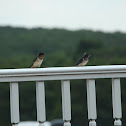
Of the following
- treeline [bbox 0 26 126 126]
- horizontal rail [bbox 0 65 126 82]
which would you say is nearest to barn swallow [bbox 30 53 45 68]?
horizontal rail [bbox 0 65 126 82]

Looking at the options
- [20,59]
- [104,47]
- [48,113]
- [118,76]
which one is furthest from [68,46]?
[118,76]

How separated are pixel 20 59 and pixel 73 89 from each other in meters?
14.6

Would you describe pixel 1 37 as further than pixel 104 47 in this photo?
No

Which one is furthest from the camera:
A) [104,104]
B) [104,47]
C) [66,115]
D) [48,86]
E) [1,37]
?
[104,47]

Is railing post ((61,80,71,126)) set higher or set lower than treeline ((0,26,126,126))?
lower

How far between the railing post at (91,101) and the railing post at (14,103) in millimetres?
544

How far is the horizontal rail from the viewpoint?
3465 mm

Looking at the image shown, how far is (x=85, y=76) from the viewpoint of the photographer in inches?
140

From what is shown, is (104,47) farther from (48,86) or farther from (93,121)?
(93,121)

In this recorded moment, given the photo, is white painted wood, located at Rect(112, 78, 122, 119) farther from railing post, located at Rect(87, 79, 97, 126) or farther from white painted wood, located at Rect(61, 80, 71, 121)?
white painted wood, located at Rect(61, 80, 71, 121)

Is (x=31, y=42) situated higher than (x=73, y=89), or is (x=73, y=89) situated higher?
(x=31, y=42)

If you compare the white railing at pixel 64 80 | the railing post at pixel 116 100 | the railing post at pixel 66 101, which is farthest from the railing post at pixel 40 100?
the railing post at pixel 116 100

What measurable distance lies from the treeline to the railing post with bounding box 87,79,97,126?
7164 cm

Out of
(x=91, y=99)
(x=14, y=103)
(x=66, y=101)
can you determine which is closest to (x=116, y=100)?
(x=91, y=99)
